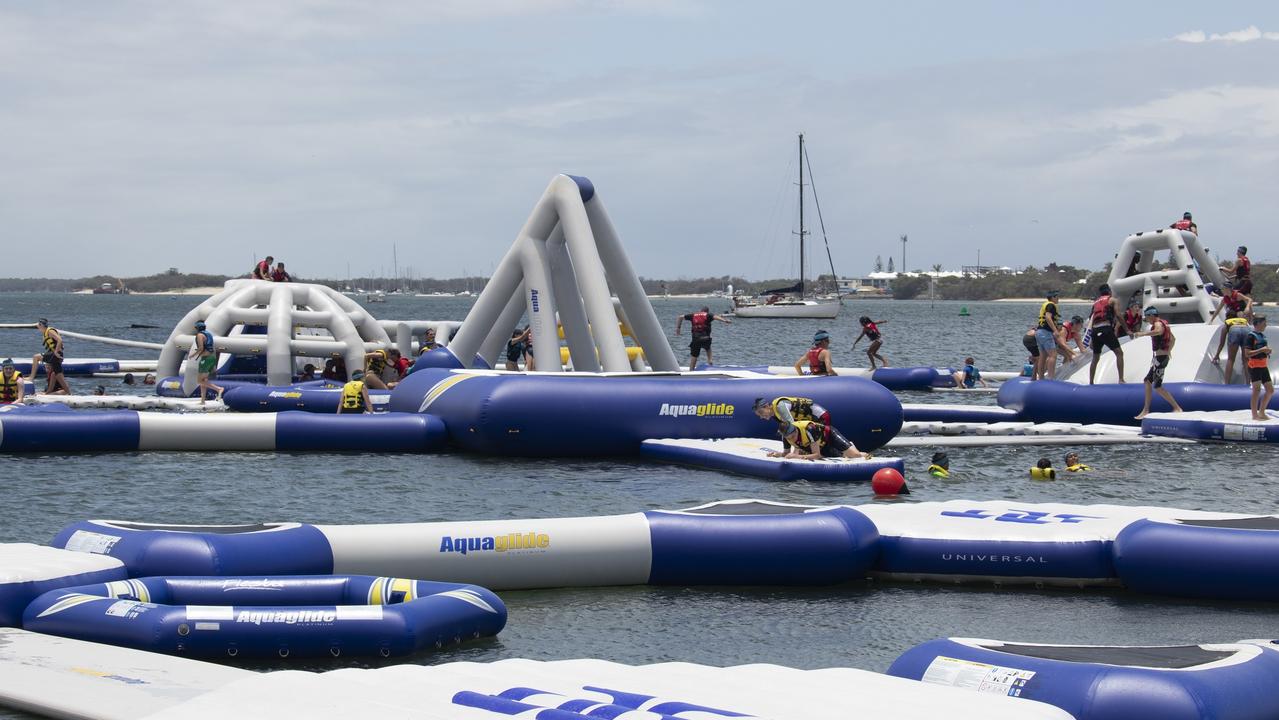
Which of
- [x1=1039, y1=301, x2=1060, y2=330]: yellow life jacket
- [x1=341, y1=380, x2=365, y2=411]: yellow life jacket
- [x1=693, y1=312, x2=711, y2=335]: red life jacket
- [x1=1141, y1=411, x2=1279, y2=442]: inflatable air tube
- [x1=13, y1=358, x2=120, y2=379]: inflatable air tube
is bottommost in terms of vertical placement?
[x1=1141, y1=411, x2=1279, y2=442]: inflatable air tube

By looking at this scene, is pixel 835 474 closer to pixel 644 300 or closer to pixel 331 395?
pixel 644 300

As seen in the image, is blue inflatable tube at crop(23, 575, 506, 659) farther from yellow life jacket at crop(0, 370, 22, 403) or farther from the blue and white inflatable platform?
yellow life jacket at crop(0, 370, 22, 403)

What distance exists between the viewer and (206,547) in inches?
382

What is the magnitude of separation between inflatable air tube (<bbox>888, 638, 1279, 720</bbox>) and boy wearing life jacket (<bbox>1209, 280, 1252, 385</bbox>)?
47.2ft

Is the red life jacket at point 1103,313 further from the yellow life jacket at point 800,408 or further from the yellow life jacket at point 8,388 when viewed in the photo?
the yellow life jacket at point 8,388

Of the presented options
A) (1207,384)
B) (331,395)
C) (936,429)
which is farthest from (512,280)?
(1207,384)

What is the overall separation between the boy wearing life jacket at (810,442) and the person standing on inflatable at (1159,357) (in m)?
6.82

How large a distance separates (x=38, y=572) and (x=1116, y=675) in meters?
6.41

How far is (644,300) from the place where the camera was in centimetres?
2162

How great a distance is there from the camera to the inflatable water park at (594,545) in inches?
277

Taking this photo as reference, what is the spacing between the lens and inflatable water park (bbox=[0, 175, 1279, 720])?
23.0 ft

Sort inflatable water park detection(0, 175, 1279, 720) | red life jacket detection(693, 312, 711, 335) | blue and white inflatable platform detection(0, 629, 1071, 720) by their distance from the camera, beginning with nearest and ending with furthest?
blue and white inflatable platform detection(0, 629, 1071, 720)
inflatable water park detection(0, 175, 1279, 720)
red life jacket detection(693, 312, 711, 335)

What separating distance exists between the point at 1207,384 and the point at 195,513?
50.3 ft

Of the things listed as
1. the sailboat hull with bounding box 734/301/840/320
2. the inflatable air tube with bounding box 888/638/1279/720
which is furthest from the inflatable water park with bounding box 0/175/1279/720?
the sailboat hull with bounding box 734/301/840/320
